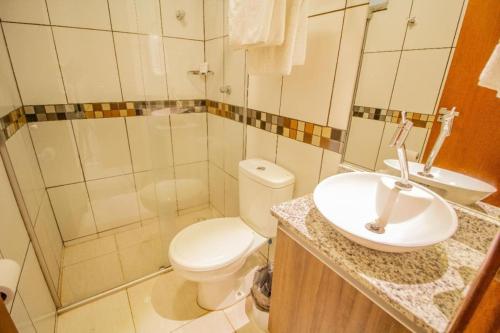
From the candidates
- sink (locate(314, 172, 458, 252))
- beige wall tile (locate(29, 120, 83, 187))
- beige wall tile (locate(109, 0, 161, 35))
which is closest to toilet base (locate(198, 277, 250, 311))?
sink (locate(314, 172, 458, 252))

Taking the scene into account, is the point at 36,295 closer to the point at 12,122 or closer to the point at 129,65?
the point at 12,122

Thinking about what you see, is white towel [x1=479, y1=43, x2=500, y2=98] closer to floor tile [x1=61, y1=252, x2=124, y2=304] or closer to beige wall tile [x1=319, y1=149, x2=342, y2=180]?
beige wall tile [x1=319, y1=149, x2=342, y2=180]

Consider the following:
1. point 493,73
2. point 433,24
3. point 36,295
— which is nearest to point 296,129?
point 433,24

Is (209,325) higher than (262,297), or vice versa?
(262,297)

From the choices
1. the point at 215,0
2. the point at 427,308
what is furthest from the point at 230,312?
the point at 215,0

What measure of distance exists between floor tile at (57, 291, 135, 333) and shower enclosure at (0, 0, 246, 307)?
10cm

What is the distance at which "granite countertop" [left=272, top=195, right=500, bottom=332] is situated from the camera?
521mm

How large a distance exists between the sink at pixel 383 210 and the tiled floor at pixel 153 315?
965 millimetres

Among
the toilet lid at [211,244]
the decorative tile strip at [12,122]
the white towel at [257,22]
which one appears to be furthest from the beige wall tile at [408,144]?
the decorative tile strip at [12,122]

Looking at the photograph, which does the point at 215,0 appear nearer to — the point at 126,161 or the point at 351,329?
the point at 126,161

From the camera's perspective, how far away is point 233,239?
1326 millimetres

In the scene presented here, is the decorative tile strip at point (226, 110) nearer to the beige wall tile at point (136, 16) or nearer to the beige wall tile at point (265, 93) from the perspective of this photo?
the beige wall tile at point (265, 93)

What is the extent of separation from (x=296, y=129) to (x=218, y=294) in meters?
1.07

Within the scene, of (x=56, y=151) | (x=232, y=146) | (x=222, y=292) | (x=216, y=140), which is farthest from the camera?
(x=216, y=140)
